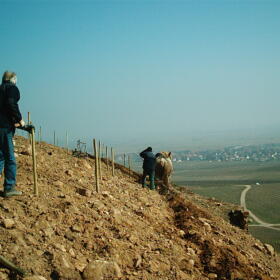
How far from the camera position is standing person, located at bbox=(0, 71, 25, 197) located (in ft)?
19.8

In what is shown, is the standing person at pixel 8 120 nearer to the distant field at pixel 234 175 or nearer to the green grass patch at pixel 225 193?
the green grass patch at pixel 225 193

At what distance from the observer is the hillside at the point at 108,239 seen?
505cm

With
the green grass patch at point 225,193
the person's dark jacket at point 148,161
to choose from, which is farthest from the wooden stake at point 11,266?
the green grass patch at point 225,193

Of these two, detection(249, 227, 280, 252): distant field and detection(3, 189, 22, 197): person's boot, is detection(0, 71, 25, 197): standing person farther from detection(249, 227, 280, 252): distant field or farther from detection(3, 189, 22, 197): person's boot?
detection(249, 227, 280, 252): distant field

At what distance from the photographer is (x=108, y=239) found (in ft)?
19.9

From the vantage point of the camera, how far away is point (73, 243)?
558cm

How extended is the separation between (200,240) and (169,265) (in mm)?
1899

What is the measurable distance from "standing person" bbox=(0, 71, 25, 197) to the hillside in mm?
388

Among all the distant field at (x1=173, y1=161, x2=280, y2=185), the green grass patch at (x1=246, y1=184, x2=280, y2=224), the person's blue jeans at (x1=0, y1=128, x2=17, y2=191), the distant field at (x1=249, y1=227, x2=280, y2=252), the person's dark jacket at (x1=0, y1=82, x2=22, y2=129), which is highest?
the person's dark jacket at (x1=0, y1=82, x2=22, y2=129)

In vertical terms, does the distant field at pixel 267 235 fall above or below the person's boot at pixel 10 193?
below

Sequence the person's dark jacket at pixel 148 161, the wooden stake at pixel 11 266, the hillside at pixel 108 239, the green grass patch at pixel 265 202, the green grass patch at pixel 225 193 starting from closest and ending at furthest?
the wooden stake at pixel 11 266
the hillside at pixel 108 239
the person's dark jacket at pixel 148 161
the green grass patch at pixel 265 202
the green grass patch at pixel 225 193

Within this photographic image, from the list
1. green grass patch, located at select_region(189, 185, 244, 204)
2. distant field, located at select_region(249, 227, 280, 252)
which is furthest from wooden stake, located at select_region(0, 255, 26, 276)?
green grass patch, located at select_region(189, 185, 244, 204)

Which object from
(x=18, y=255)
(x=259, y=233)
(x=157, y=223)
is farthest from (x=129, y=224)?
(x=259, y=233)

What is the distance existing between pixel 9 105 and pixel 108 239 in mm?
2945
